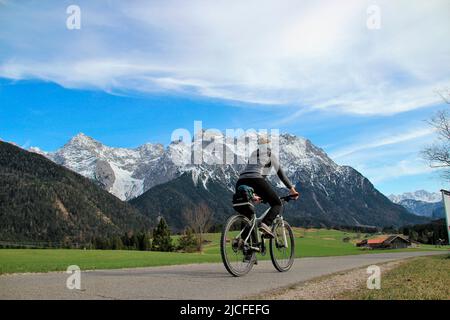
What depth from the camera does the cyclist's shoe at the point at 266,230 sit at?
1113 centimetres

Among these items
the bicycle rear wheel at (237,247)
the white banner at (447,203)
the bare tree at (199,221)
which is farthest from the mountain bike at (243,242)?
the bare tree at (199,221)

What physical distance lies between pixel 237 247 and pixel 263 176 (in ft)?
6.16

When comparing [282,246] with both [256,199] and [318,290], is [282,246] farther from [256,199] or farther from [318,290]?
[318,290]

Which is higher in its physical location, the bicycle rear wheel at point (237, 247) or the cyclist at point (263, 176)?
the cyclist at point (263, 176)

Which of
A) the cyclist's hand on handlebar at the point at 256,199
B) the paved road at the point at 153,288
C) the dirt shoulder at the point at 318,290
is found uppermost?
the cyclist's hand on handlebar at the point at 256,199

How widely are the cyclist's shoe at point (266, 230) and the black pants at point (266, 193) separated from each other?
0.41ft

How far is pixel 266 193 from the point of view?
10984mm

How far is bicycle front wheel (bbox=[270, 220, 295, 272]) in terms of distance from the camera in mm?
11875

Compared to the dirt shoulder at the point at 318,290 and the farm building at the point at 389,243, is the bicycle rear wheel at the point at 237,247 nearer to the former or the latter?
the dirt shoulder at the point at 318,290

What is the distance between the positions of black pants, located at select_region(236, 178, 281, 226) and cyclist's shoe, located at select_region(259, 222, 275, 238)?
4.9 inches

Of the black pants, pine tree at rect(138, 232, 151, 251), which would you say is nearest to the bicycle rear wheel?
the black pants

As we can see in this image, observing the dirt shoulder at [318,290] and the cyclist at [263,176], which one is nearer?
the dirt shoulder at [318,290]
